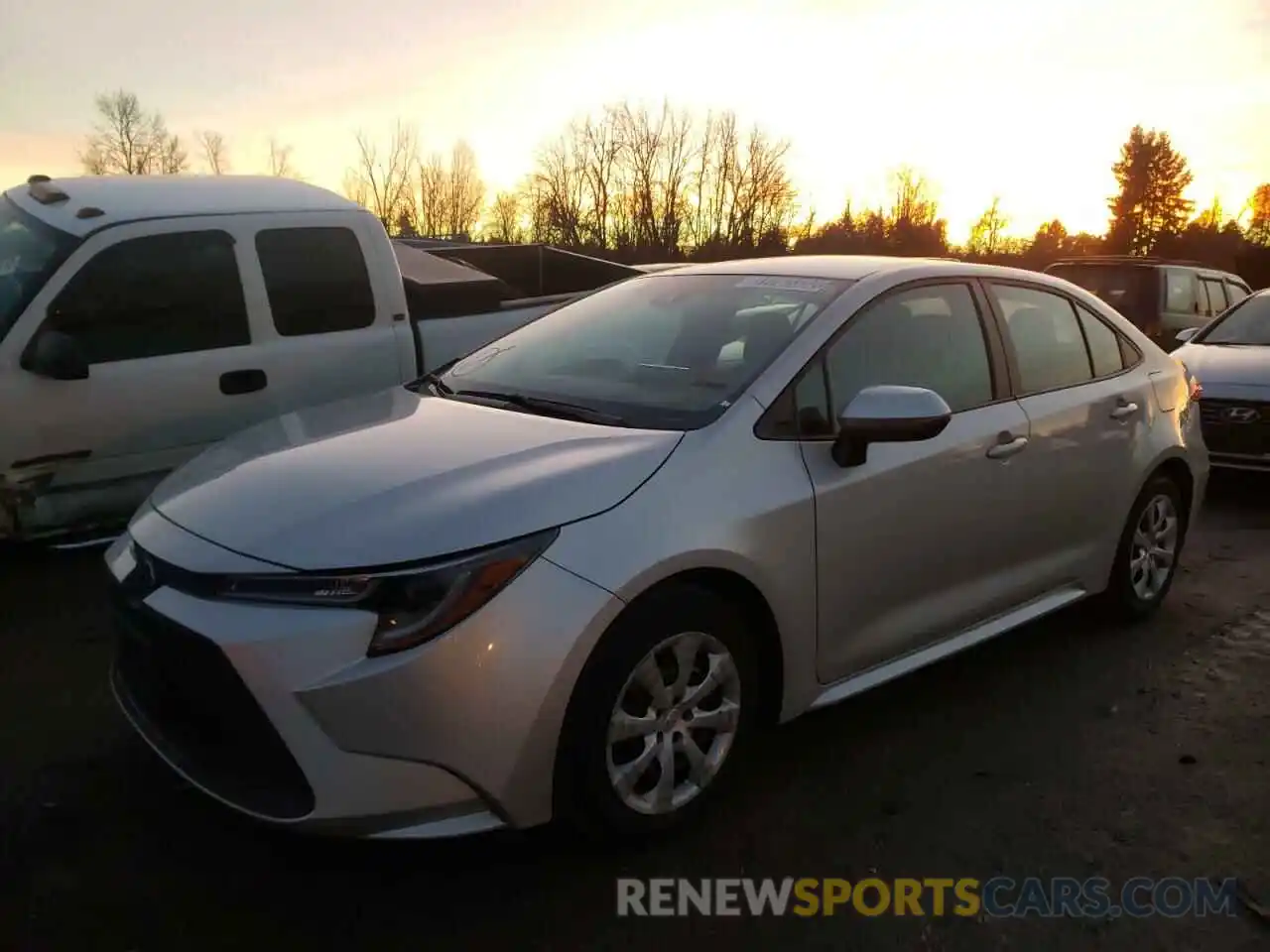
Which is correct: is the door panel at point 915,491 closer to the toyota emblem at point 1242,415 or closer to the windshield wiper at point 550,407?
the windshield wiper at point 550,407

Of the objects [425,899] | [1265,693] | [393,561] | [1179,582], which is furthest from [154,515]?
[1179,582]

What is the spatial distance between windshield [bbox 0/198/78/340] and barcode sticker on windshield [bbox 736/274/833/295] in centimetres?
315

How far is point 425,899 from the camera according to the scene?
2.73 meters

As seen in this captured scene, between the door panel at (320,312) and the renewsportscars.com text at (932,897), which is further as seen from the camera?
the door panel at (320,312)

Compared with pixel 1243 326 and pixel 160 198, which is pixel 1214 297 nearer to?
pixel 1243 326

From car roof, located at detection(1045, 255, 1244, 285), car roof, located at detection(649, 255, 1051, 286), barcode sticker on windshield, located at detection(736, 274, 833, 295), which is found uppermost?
car roof, located at detection(1045, 255, 1244, 285)

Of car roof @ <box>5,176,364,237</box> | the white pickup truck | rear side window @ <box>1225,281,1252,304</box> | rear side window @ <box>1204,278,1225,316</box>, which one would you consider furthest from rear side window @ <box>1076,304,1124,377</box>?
rear side window @ <box>1225,281,1252,304</box>

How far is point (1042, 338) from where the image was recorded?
4.31 m

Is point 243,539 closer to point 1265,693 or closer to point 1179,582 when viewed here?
point 1265,693

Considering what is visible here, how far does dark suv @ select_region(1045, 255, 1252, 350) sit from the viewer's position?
12.9 metres

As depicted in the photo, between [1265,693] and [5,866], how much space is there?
4305 millimetres

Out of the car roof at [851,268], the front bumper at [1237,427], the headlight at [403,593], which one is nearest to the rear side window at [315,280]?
the car roof at [851,268]

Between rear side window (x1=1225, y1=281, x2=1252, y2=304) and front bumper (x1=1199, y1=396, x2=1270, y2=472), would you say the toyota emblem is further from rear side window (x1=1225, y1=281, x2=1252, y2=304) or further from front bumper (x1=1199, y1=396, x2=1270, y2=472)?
rear side window (x1=1225, y1=281, x2=1252, y2=304)

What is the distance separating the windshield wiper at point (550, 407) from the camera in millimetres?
3307
